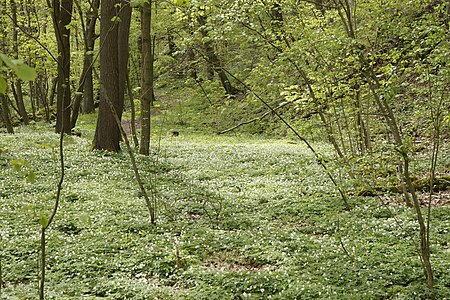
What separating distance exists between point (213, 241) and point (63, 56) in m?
4.70

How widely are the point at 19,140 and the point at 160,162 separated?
8.59 meters

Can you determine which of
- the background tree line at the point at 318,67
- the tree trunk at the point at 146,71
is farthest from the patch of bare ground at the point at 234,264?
the tree trunk at the point at 146,71

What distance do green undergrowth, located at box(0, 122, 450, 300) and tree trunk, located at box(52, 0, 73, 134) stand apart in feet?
1.99

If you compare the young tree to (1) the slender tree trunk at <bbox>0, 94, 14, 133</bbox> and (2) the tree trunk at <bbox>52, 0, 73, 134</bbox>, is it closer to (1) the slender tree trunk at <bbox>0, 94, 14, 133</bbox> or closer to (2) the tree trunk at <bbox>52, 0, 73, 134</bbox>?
(2) the tree trunk at <bbox>52, 0, 73, 134</bbox>

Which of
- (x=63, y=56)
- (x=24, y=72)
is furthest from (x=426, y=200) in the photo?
(x=24, y=72)

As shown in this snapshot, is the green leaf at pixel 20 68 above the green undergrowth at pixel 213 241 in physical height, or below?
above

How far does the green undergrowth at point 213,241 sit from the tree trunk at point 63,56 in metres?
0.61

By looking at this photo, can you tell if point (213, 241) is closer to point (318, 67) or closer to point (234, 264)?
point (234, 264)

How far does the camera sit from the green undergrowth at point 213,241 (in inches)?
249

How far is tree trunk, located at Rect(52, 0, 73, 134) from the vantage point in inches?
183

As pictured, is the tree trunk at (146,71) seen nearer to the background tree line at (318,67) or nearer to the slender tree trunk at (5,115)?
the background tree line at (318,67)

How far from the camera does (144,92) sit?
16109mm

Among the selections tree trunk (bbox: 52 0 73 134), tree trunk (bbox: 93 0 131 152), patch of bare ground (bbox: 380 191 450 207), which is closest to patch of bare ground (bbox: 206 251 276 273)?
tree trunk (bbox: 52 0 73 134)

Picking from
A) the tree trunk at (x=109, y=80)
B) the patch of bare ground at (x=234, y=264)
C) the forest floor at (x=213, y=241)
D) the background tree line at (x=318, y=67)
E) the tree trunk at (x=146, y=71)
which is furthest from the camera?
the tree trunk at (x=146, y=71)
